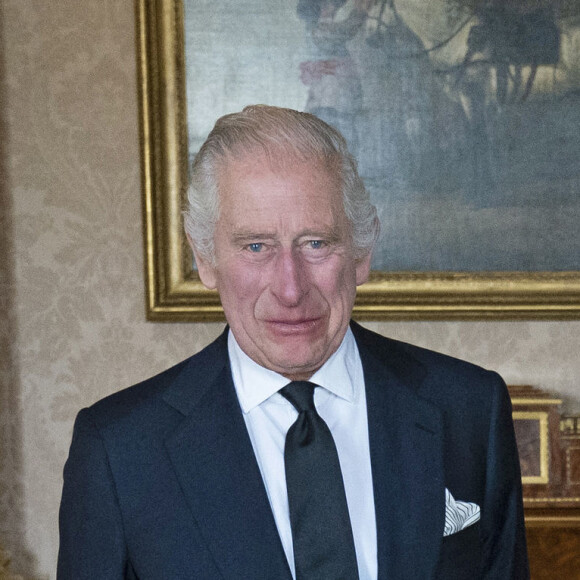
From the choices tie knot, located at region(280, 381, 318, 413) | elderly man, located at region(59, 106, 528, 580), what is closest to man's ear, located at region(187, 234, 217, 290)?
elderly man, located at region(59, 106, 528, 580)

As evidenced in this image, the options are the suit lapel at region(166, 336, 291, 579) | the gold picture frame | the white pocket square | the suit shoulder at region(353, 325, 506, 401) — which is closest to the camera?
the suit lapel at region(166, 336, 291, 579)

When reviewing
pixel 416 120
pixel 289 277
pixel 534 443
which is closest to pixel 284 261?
pixel 289 277

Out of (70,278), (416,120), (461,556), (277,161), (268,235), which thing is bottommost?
(461,556)

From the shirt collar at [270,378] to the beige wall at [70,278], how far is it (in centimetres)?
177

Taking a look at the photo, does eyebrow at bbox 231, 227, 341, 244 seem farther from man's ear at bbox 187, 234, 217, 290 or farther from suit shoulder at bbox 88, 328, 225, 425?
suit shoulder at bbox 88, 328, 225, 425

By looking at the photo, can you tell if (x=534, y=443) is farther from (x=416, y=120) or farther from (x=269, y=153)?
(x=269, y=153)

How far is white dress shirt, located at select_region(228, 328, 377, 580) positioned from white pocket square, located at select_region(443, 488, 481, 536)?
0.44ft

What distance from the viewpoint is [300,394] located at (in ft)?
5.14

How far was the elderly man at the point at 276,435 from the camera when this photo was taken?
145cm

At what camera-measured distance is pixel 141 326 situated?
3422 mm

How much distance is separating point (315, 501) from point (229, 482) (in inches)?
5.8

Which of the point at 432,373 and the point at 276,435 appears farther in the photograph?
the point at 432,373

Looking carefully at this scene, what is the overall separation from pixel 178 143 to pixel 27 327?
92 cm

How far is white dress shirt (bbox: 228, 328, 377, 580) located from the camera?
153 cm
